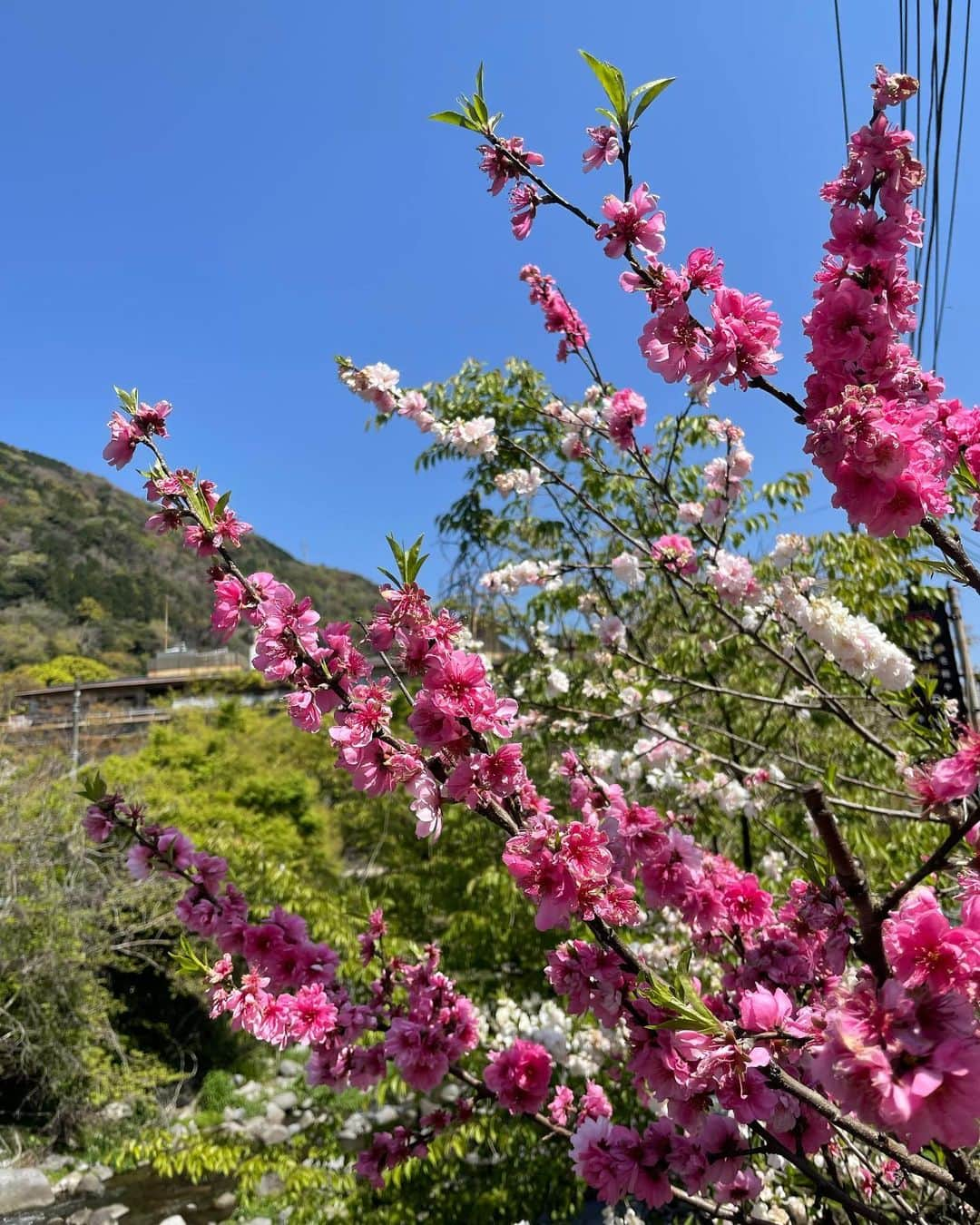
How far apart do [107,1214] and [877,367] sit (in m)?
8.62

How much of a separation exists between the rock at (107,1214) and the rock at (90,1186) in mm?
374

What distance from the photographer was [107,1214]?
622 centimetres

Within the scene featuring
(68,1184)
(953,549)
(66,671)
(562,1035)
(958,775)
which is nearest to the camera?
(958,775)

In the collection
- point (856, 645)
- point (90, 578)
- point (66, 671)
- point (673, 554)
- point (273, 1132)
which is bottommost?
point (273, 1132)

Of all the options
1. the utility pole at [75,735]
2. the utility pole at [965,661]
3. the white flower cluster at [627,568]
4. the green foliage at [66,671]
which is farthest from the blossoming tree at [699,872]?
the green foliage at [66,671]

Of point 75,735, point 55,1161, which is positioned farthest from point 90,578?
point 55,1161

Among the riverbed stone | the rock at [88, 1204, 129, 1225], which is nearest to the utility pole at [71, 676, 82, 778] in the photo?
the riverbed stone

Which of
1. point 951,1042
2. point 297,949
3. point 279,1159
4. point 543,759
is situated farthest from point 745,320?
point 543,759

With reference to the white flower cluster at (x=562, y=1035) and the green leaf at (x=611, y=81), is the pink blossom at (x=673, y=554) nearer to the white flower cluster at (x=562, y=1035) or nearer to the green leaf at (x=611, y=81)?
the green leaf at (x=611, y=81)

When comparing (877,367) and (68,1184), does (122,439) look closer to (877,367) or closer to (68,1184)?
(877,367)

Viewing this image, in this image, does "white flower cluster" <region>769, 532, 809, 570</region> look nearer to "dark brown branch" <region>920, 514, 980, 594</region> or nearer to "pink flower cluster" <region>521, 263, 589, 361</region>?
"pink flower cluster" <region>521, 263, 589, 361</region>

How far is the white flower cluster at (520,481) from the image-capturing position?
486 centimetres

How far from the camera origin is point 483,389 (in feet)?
18.6

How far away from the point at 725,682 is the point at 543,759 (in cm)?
174
